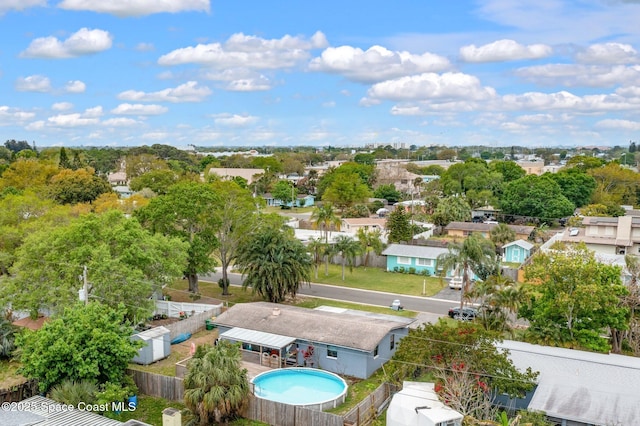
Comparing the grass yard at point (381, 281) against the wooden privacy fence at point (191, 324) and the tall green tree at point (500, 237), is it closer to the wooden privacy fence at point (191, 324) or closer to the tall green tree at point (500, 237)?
the tall green tree at point (500, 237)

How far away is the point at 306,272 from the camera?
127 ft

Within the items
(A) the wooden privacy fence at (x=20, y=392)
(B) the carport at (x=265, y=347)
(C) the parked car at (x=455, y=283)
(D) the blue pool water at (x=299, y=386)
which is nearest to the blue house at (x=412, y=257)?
(C) the parked car at (x=455, y=283)

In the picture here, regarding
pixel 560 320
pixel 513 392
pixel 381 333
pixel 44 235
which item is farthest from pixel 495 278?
pixel 44 235

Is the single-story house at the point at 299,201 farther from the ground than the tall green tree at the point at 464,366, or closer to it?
farther from the ground

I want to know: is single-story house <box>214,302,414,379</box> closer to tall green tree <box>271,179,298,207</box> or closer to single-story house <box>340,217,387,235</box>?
single-story house <box>340,217,387,235</box>

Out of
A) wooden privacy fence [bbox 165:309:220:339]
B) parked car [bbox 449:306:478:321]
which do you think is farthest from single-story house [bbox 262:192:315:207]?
wooden privacy fence [bbox 165:309:220:339]

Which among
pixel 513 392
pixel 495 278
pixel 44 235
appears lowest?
pixel 513 392

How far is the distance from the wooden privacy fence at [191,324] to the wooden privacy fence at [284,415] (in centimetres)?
1201

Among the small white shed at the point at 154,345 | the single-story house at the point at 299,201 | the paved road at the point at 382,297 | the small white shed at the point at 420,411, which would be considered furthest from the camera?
the single-story house at the point at 299,201

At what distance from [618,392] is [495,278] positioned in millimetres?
10996

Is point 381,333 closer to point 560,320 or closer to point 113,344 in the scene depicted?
point 560,320

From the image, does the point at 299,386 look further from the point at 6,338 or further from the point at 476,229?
the point at 476,229

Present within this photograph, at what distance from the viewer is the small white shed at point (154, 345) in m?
28.9

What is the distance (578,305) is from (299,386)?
15.4 meters
